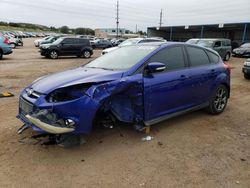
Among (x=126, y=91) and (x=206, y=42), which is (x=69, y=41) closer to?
(x=206, y=42)

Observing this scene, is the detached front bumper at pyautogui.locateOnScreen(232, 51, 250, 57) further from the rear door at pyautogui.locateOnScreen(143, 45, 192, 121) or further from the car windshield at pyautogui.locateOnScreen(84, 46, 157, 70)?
the car windshield at pyautogui.locateOnScreen(84, 46, 157, 70)

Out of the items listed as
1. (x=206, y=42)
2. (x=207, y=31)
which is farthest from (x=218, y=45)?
(x=207, y=31)

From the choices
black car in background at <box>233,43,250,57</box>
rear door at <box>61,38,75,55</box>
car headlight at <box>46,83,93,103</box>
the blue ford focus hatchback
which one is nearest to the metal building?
black car in background at <box>233,43,250,57</box>

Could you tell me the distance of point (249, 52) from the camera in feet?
73.8

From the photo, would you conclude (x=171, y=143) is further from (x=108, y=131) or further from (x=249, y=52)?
(x=249, y=52)

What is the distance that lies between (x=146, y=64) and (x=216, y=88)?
2.17 m

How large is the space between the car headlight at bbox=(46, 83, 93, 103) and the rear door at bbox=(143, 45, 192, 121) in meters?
1.04

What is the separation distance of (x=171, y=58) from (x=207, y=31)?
4070 cm

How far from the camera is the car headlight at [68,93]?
349 centimetres

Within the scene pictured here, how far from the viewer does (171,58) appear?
465cm

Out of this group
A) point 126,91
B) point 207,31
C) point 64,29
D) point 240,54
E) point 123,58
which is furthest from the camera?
point 64,29

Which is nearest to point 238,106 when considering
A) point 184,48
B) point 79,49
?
point 184,48

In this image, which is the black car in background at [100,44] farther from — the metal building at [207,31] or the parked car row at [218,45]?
the parked car row at [218,45]

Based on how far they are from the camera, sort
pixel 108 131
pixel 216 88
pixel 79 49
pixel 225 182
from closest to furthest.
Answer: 1. pixel 225 182
2. pixel 108 131
3. pixel 216 88
4. pixel 79 49
